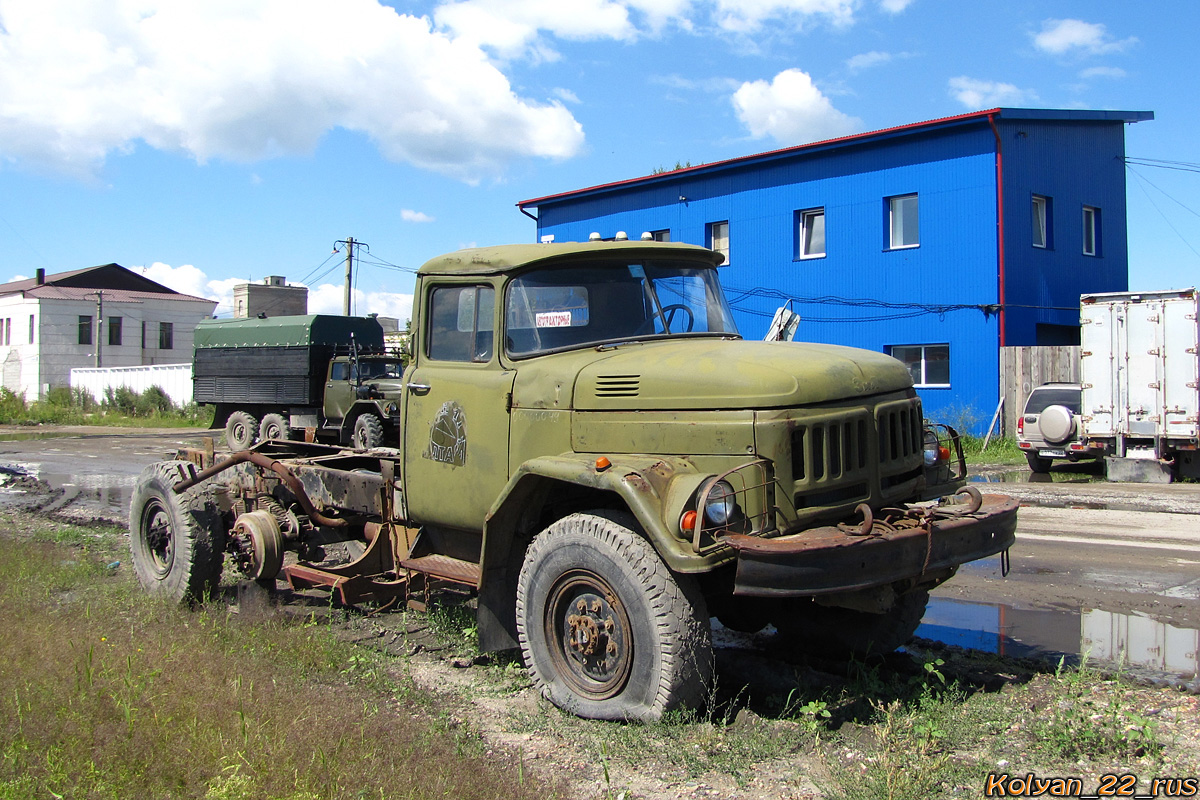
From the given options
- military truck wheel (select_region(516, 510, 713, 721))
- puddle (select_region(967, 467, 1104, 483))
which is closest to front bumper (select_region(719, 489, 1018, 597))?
military truck wheel (select_region(516, 510, 713, 721))

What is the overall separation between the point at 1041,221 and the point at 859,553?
21.1 m

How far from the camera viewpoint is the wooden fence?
20.0 metres

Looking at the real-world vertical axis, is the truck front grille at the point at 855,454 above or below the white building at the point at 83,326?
below

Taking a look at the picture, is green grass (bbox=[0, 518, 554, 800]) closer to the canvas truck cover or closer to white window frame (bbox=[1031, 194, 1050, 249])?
the canvas truck cover

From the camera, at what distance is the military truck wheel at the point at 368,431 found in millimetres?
18562

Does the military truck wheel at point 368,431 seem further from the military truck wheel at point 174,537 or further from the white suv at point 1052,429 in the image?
the white suv at point 1052,429

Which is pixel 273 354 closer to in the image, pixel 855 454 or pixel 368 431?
pixel 368 431

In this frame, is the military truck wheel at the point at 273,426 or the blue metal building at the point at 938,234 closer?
the blue metal building at the point at 938,234

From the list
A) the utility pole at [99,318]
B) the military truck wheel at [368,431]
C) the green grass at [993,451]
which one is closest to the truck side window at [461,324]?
the military truck wheel at [368,431]

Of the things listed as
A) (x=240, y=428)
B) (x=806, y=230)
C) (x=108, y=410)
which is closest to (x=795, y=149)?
(x=806, y=230)

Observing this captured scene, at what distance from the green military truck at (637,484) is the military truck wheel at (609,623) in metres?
0.01

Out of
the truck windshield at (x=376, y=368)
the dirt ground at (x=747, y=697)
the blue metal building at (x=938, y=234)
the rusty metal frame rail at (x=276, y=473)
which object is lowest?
the dirt ground at (x=747, y=697)

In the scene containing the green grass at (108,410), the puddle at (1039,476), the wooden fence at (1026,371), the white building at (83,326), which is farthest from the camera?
the white building at (83,326)

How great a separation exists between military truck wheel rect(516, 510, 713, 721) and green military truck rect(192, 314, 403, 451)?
14.5 metres
